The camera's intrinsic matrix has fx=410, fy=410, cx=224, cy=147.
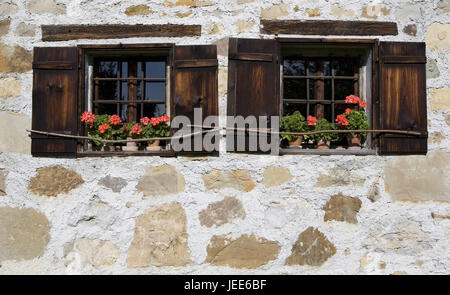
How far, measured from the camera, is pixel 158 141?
3.32m

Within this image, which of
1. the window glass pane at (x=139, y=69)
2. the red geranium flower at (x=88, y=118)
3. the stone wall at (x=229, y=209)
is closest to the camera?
the stone wall at (x=229, y=209)

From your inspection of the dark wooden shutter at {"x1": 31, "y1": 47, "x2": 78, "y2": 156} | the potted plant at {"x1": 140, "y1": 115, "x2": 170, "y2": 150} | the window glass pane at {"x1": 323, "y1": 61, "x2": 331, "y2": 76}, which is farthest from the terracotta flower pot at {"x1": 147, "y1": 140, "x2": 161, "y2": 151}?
the window glass pane at {"x1": 323, "y1": 61, "x2": 331, "y2": 76}

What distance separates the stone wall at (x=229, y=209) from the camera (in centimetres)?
313

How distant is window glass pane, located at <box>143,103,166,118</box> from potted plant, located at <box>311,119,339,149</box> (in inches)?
49.8

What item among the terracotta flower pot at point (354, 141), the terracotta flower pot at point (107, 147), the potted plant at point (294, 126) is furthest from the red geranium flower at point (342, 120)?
the terracotta flower pot at point (107, 147)

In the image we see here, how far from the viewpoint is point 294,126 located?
321 centimetres

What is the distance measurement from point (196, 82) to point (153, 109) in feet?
1.65

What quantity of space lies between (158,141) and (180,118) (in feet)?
0.99

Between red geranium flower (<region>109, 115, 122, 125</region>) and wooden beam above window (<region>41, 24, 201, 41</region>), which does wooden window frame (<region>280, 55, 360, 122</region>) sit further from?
red geranium flower (<region>109, 115, 122, 125</region>)

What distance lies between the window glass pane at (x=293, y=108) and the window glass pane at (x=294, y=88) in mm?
60

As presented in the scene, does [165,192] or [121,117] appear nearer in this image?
[165,192]

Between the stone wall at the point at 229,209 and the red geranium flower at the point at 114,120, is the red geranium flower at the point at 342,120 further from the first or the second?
the red geranium flower at the point at 114,120
